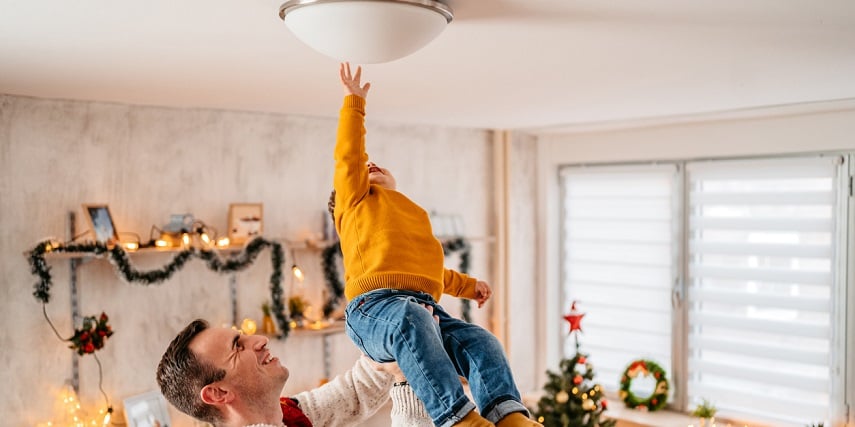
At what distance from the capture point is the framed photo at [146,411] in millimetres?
3674

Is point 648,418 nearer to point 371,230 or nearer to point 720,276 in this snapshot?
point 720,276

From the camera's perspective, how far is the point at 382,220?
1.93 meters

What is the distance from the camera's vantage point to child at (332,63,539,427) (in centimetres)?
170

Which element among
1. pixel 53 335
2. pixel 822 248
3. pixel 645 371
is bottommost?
pixel 645 371

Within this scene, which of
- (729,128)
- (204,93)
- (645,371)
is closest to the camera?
(204,93)

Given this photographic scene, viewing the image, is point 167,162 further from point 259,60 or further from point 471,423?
point 471,423

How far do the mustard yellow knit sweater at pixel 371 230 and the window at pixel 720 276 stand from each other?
3.18 m

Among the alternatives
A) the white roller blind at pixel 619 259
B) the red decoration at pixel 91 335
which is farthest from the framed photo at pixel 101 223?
the white roller blind at pixel 619 259

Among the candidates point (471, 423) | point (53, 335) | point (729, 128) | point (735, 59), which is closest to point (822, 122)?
point (729, 128)

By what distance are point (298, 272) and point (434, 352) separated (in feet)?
8.17

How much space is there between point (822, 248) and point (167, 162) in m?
3.61

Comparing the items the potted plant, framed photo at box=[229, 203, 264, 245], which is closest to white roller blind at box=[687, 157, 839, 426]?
the potted plant

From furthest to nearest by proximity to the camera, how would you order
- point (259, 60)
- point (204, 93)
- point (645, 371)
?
point (645, 371), point (204, 93), point (259, 60)

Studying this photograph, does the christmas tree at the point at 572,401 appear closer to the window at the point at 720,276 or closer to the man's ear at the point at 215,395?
the window at the point at 720,276
